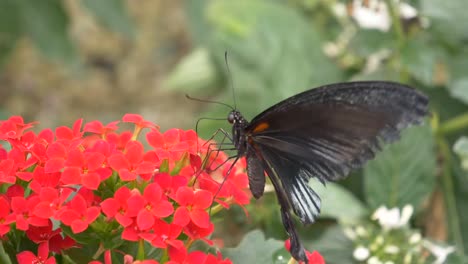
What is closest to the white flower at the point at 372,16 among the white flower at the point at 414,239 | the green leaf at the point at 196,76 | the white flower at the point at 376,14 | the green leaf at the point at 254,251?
the white flower at the point at 376,14

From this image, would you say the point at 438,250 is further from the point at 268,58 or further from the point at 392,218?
the point at 268,58

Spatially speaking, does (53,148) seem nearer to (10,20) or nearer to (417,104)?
(417,104)

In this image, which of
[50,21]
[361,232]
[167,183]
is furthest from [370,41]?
[50,21]

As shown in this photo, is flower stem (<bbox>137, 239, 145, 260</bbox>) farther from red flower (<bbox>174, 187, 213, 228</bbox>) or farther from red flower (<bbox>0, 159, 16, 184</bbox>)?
red flower (<bbox>0, 159, 16, 184</bbox>)

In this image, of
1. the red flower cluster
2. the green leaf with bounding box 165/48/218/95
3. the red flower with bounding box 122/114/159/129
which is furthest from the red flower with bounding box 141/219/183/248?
the green leaf with bounding box 165/48/218/95

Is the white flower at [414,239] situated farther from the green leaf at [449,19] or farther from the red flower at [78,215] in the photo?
the red flower at [78,215]

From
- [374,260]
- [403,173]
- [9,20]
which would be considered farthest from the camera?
[9,20]
